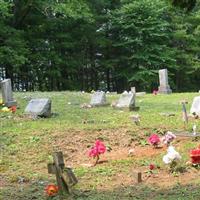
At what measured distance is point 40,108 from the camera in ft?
40.8

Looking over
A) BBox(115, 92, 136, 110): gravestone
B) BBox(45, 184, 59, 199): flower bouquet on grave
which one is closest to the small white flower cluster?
BBox(45, 184, 59, 199): flower bouquet on grave

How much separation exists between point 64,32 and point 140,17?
5589mm

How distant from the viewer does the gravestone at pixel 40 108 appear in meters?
12.4

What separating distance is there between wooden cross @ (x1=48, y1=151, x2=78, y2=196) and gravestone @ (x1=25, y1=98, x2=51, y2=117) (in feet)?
20.6

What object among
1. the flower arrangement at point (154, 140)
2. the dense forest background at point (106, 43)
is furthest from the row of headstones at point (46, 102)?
the dense forest background at point (106, 43)

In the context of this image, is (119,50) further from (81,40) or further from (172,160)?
(172,160)

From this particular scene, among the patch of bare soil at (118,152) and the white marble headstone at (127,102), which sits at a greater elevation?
the white marble headstone at (127,102)

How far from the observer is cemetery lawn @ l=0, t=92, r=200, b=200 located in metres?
6.55

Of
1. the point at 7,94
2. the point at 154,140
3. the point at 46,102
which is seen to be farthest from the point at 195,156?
the point at 7,94

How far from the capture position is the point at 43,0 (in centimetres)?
3209

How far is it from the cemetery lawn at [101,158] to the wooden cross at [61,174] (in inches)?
7.9

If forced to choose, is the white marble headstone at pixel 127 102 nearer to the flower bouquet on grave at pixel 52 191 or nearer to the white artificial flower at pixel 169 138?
the white artificial flower at pixel 169 138

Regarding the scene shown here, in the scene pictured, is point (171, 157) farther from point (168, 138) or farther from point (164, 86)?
point (164, 86)

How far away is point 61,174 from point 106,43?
31.6 m
